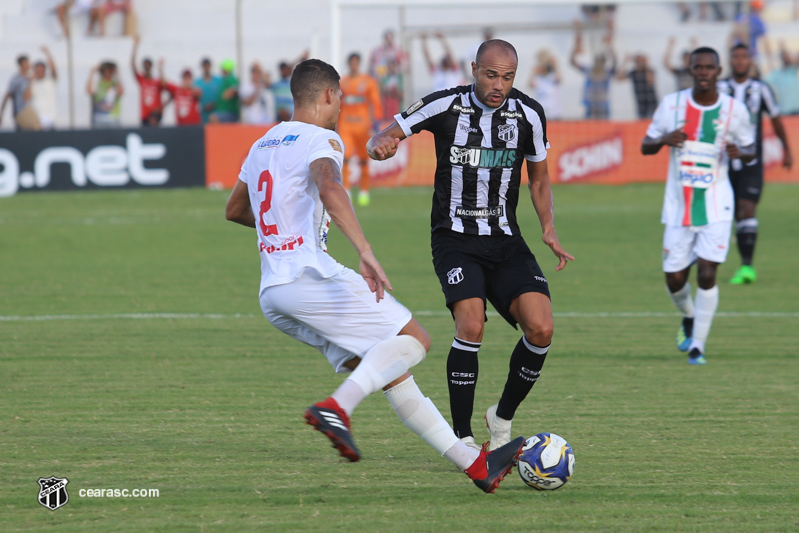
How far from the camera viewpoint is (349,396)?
4.28 m

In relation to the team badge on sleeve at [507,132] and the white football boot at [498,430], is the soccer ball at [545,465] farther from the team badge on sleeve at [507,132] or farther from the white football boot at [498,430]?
the team badge on sleeve at [507,132]

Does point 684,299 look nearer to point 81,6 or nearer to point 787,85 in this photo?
point 787,85

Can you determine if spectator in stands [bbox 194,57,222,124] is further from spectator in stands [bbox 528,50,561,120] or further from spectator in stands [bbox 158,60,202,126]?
spectator in stands [bbox 528,50,561,120]

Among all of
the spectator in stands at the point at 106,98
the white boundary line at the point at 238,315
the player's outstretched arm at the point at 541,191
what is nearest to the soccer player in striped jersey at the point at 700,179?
A: the white boundary line at the point at 238,315

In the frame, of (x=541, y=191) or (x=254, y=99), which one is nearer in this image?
(x=541, y=191)

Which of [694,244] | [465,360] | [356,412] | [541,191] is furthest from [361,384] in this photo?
[694,244]

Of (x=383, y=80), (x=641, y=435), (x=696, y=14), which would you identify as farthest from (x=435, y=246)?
(x=696, y=14)

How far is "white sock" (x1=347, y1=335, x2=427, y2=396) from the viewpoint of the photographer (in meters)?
4.35

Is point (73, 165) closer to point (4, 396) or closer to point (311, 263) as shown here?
point (4, 396)

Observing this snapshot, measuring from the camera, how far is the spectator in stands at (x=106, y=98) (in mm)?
21375

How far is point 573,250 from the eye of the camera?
13.7 meters

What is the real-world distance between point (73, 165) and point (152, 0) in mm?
8381

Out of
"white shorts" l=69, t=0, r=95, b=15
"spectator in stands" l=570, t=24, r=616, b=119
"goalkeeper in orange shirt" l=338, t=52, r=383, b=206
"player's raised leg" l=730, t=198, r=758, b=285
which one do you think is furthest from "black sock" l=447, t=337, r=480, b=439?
"white shorts" l=69, t=0, r=95, b=15

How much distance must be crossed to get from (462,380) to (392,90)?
18418 mm
